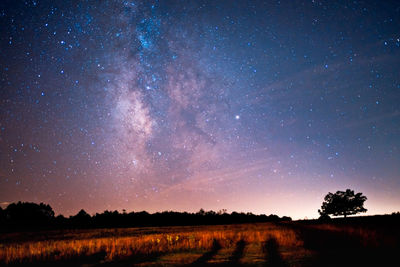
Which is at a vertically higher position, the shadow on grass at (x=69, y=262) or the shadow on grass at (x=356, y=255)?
the shadow on grass at (x=356, y=255)

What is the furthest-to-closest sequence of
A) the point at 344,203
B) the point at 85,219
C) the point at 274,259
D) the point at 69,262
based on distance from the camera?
the point at 85,219 < the point at 344,203 < the point at 69,262 < the point at 274,259

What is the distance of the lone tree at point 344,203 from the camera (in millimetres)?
61438

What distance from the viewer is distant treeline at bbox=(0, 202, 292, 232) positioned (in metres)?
84.2

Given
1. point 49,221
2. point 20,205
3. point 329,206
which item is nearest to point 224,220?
point 329,206

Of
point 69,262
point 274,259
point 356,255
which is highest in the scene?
point 356,255

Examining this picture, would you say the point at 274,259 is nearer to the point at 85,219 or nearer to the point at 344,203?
the point at 344,203

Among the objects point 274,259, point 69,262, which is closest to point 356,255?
point 274,259

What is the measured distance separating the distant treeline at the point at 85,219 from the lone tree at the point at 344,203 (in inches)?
1376

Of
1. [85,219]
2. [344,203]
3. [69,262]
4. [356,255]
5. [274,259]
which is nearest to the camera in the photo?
[356,255]

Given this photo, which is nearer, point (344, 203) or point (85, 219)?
point (344, 203)

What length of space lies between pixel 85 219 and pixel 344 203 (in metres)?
69.0

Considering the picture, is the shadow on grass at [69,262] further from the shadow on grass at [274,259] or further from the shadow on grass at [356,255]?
the shadow on grass at [356,255]

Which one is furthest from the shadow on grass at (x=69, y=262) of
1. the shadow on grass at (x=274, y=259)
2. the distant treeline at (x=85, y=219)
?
the distant treeline at (x=85, y=219)

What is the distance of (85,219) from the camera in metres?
88.2
